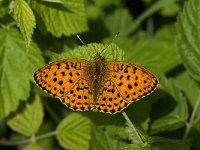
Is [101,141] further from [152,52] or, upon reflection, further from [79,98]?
[152,52]

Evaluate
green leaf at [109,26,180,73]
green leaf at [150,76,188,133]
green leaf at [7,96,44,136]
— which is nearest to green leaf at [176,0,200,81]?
green leaf at [150,76,188,133]

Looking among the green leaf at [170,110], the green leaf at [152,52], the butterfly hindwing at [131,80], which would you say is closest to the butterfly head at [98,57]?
the butterfly hindwing at [131,80]

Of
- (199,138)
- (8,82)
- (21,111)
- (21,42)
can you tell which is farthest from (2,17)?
(199,138)

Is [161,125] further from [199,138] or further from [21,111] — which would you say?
Answer: [21,111]

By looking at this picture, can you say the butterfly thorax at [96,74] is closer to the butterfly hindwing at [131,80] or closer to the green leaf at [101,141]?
the butterfly hindwing at [131,80]

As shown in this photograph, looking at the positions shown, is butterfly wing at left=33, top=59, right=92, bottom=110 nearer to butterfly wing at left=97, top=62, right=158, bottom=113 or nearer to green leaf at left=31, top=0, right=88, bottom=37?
butterfly wing at left=97, top=62, right=158, bottom=113

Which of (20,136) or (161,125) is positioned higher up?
(161,125)

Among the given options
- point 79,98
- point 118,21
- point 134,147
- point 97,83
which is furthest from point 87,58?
point 118,21
